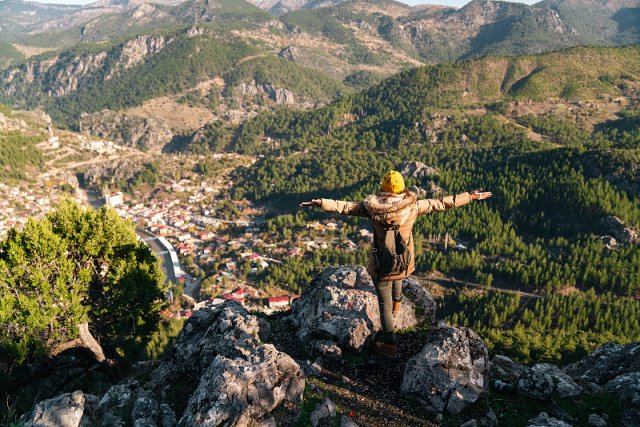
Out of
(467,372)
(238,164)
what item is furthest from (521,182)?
(238,164)

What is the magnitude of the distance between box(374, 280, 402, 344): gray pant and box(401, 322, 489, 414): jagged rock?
1.42m

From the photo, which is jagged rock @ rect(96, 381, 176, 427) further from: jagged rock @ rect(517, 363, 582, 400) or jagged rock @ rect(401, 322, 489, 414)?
jagged rock @ rect(517, 363, 582, 400)

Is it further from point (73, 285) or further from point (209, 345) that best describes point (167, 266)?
point (209, 345)

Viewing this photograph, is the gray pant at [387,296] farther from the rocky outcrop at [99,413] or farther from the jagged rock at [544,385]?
the rocky outcrop at [99,413]

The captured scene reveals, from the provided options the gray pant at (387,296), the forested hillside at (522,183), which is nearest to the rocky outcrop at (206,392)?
the gray pant at (387,296)

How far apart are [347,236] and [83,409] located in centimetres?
9216

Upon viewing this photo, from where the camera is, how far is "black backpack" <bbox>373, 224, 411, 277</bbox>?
10867 millimetres

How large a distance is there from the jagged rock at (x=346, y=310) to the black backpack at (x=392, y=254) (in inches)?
175

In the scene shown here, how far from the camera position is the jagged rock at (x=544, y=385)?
499 inches

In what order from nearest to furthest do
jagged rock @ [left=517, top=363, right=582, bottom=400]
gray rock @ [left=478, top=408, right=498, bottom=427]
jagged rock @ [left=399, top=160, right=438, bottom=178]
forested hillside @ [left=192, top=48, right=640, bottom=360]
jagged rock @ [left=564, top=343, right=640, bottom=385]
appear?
gray rock @ [left=478, top=408, right=498, bottom=427] → jagged rock @ [left=517, top=363, right=582, bottom=400] → jagged rock @ [left=564, top=343, right=640, bottom=385] → forested hillside @ [left=192, top=48, right=640, bottom=360] → jagged rock @ [left=399, top=160, right=438, bottom=178]

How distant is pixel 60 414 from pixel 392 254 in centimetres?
1087

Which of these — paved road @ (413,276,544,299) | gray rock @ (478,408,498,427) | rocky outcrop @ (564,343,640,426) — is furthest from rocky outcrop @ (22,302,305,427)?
paved road @ (413,276,544,299)

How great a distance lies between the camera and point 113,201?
141125 mm

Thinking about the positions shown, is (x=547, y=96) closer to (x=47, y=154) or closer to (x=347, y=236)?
(x=347, y=236)
